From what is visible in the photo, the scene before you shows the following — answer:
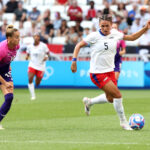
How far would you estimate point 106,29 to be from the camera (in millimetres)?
11711

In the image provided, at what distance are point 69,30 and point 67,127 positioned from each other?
17.6m

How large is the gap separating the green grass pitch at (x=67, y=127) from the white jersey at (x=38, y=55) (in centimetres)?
185

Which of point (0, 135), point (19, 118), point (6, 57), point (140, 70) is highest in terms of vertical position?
point (6, 57)

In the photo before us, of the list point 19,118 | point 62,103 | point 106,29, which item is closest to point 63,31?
point 62,103

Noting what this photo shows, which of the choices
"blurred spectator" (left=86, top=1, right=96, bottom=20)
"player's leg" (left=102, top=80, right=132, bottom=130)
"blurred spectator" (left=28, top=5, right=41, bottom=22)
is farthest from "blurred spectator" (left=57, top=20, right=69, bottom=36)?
"player's leg" (left=102, top=80, right=132, bottom=130)

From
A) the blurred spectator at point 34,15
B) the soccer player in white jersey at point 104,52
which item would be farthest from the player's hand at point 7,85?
the blurred spectator at point 34,15

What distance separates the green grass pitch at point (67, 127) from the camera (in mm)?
9102

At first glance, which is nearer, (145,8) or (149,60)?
(149,60)

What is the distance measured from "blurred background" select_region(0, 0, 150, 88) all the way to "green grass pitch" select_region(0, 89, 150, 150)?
18.3 feet

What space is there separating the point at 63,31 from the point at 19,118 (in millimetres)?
15471

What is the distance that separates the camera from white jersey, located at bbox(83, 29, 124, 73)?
11.9 m

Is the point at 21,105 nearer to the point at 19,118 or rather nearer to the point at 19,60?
the point at 19,118

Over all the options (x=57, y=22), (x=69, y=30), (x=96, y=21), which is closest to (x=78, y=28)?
(x=69, y=30)

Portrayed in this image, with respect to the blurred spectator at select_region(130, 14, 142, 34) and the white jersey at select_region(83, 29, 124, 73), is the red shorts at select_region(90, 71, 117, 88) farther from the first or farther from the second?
the blurred spectator at select_region(130, 14, 142, 34)
